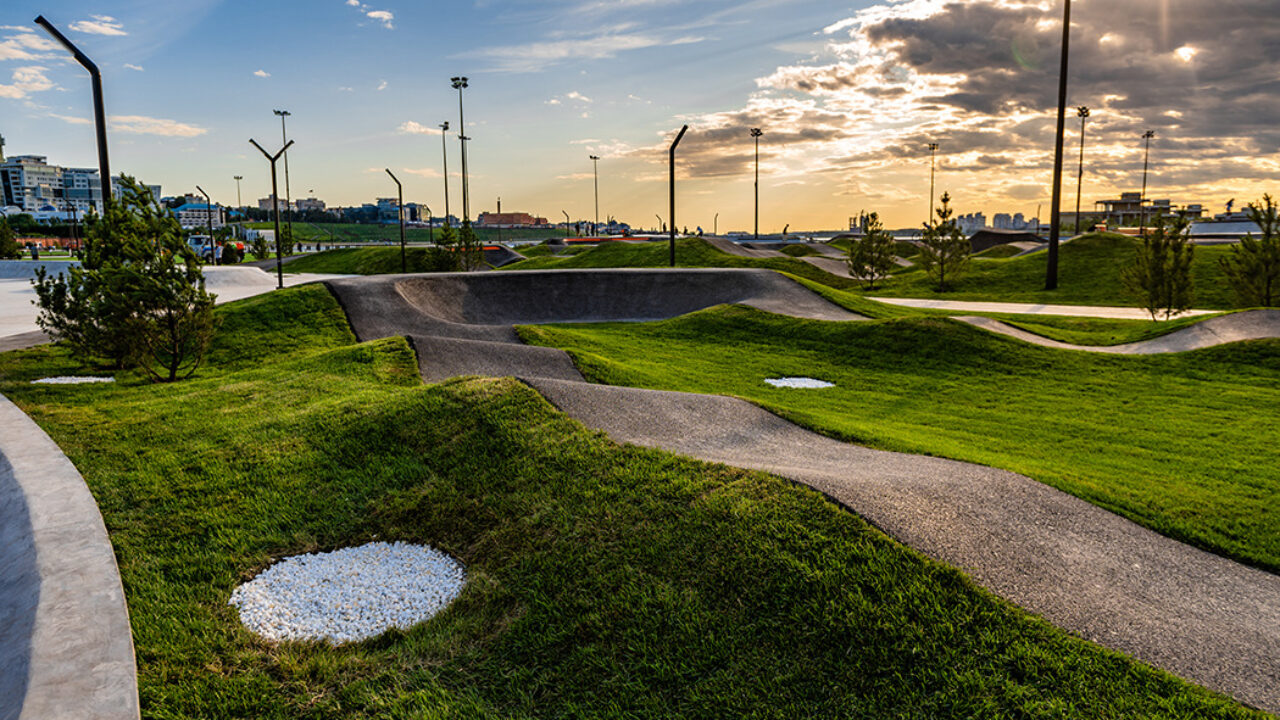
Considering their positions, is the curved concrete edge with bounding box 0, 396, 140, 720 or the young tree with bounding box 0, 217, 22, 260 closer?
the curved concrete edge with bounding box 0, 396, 140, 720

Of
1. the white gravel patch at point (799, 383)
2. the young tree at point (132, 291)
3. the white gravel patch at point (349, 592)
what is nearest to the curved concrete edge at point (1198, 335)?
the white gravel patch at point (799, 383)

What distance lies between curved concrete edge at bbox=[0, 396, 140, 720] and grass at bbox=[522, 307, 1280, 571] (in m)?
9.07

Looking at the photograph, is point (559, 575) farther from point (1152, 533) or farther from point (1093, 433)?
point (1093, 433)

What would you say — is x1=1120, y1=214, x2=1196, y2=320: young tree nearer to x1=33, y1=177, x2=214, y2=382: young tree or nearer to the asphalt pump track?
the asphalt pump track

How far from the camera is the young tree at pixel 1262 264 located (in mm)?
25891

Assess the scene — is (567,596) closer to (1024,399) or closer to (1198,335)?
(1024,399)

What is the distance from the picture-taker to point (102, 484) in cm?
805

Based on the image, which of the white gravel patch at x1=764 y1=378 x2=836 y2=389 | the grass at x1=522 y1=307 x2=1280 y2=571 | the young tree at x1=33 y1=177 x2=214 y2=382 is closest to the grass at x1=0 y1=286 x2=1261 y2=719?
the grass at x1=522 y1=307 x2=1280 y2=571

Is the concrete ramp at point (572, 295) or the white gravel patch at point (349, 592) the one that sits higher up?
the concrete ramp at point (572, 295)

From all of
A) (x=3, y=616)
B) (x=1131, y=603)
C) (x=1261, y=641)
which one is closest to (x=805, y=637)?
(x=1131, y=603)

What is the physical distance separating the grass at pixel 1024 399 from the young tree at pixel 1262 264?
9946 millimetres

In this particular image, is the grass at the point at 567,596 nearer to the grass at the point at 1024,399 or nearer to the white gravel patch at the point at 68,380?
the grass at the point at 1024,399

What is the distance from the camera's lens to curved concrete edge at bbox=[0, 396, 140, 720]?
154 inches

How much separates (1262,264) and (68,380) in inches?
1527
